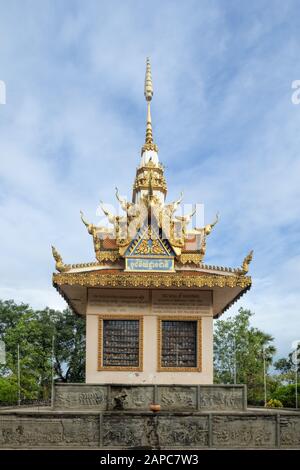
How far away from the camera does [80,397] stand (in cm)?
1430

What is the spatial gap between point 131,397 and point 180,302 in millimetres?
4893

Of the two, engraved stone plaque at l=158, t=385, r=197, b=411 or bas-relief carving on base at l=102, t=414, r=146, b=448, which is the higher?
engraved stone plaque at l=158, t=385, r=197, b=411

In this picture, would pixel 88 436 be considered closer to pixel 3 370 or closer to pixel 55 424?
pixel 55 424

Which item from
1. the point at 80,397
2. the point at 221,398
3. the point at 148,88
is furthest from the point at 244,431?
the point at 148,88

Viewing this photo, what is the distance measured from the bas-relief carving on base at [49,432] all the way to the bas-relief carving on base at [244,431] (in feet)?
9.95

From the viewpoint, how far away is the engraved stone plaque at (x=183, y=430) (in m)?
12.3

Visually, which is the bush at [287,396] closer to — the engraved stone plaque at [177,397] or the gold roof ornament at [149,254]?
the gold roof ornament at [149,254]

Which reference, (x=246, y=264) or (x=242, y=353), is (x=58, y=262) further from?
(x=242, y=353)

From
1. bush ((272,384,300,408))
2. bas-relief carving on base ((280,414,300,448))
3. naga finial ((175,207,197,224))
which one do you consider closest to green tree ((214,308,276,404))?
bush ((272,384,300,408))

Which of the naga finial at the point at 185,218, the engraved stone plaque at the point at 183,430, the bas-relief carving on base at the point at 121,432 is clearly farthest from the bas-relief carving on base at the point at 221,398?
the naga finial at the point at 185,218

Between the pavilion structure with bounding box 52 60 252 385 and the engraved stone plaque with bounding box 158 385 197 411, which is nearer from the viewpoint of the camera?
the engraved stone plaque with bounding box 158 385 197 411

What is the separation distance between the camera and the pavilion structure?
17.5m

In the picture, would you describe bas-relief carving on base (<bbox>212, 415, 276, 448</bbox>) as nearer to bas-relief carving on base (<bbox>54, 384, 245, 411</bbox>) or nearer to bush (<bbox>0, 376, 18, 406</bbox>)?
bas-relief carving on base (<bbox>54, 384, 245, 411</bbox>)

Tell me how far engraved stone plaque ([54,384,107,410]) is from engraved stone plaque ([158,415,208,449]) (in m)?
2.43
